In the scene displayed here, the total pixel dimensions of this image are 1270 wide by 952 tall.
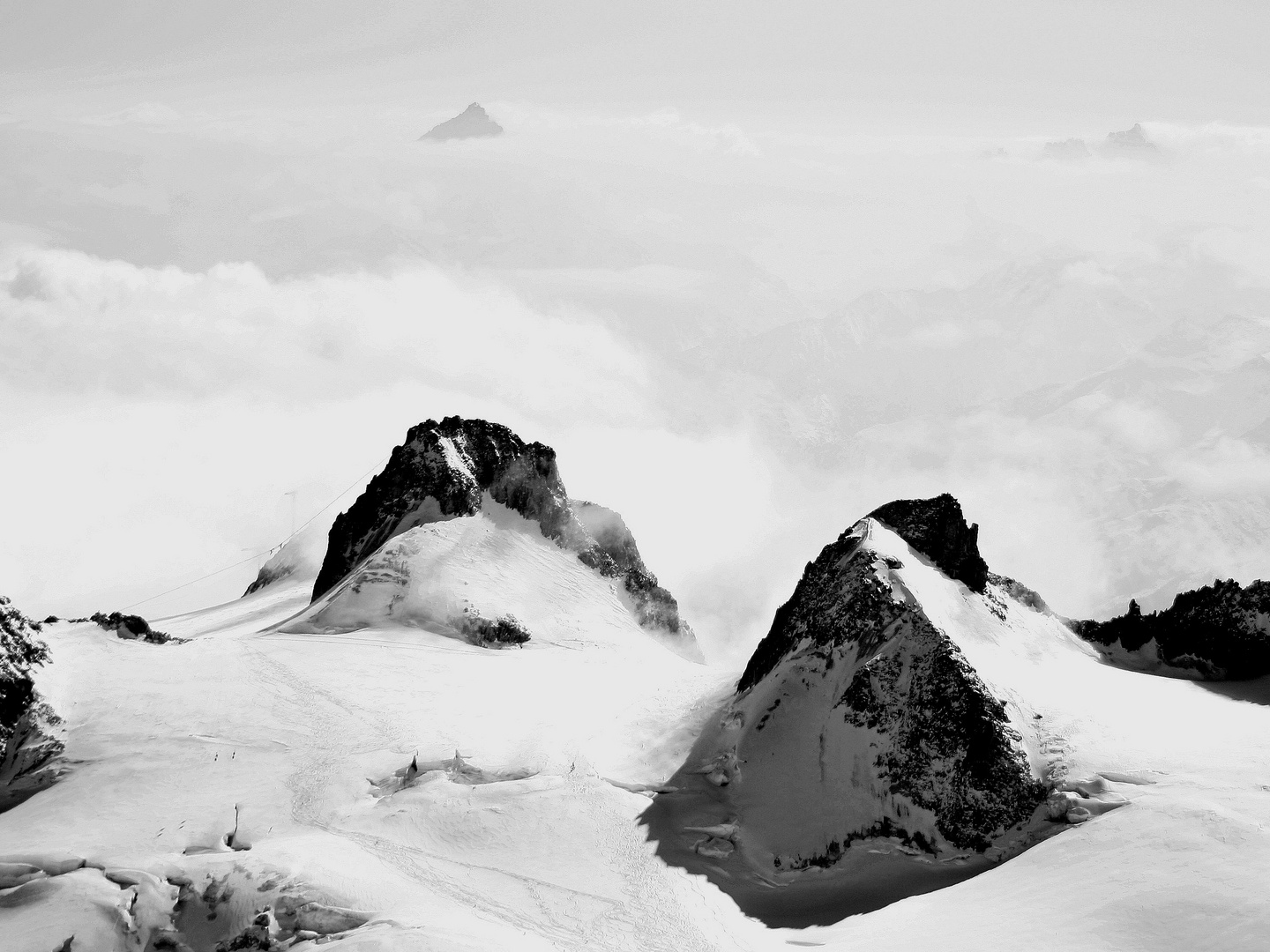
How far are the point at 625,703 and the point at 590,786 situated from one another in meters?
11.8

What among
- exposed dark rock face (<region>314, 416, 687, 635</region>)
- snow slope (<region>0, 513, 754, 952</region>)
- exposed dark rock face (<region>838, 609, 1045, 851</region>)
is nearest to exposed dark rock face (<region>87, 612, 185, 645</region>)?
snow slope (<region>0, 513, 754, 952</region>)

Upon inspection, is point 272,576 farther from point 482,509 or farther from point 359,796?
point 359,796

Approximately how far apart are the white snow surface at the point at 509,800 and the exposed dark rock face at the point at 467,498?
15.9 metres

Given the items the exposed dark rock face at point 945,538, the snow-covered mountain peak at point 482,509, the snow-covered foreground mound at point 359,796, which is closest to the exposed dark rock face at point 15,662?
the snow-covered foreground mound at point 359,796

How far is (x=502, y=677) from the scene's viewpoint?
66750 millimetres

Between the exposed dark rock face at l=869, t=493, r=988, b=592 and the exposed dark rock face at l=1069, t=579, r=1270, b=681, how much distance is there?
34.3 feet

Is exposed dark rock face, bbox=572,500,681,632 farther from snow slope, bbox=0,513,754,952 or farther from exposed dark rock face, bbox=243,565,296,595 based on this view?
exposed dark rock face, bbox=243,565,296,595

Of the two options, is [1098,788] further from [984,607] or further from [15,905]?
[15,905]

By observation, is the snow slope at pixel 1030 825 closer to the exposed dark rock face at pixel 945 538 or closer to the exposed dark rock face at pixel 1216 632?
the exposed dark rock face at pixel 945 538

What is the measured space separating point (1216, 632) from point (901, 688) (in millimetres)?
26104

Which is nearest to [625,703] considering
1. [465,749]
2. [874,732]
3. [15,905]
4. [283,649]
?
[465,749]

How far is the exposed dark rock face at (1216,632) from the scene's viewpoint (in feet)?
210

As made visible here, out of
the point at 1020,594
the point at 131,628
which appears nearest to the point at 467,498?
the point at 131,628

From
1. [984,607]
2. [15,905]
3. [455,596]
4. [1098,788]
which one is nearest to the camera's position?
[15,905]
